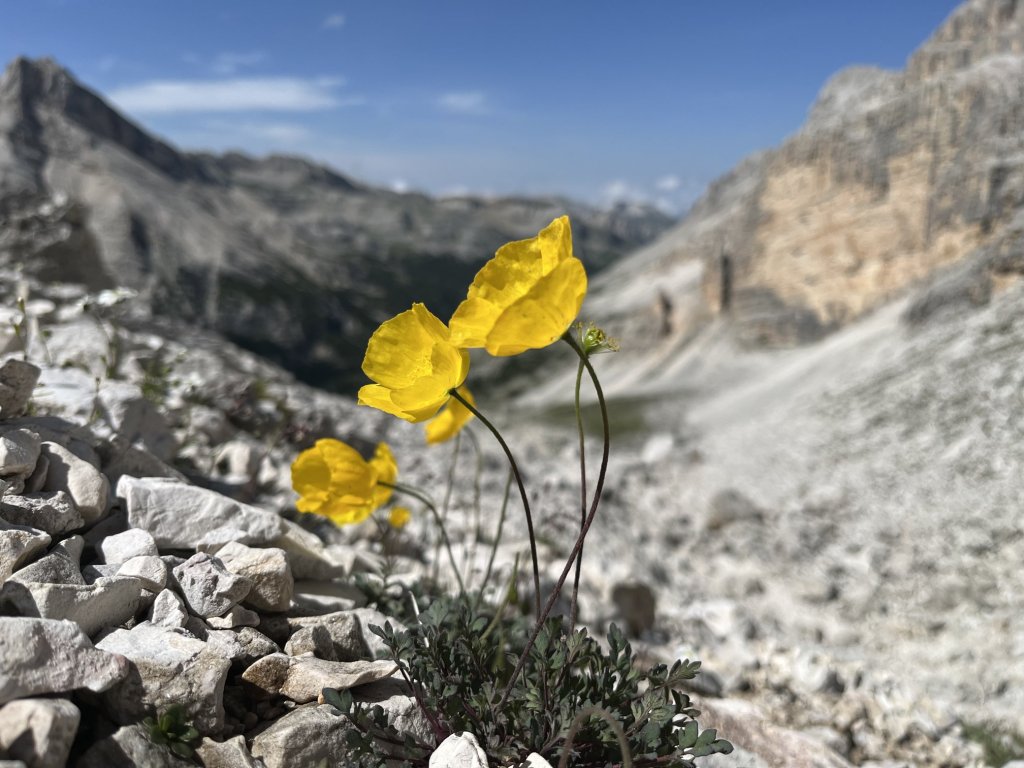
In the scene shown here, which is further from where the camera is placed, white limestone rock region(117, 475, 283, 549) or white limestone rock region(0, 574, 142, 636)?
white limestone rock region(117, 475, 283, 549)

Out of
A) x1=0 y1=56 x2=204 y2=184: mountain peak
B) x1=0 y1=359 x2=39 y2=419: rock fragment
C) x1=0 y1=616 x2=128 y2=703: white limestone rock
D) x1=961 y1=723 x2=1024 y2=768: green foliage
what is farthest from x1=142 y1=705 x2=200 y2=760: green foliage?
x1=0 y1=56 x2=204 y2=184: mountain peak

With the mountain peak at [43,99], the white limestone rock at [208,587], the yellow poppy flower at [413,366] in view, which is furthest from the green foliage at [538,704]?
the mountain peak at [43,99]

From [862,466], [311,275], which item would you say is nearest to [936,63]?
[862,466]

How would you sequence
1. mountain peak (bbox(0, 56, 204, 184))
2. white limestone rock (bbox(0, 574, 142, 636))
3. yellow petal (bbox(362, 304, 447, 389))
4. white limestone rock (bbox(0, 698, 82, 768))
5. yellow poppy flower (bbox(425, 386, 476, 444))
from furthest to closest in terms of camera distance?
mountain peak (bbox(0, 56, 204, 184)), yellow poppy flower (bbox(425, 386, 476, 444)), yellow petal (bbox(362, 304, 447, 389)), white limestone rock (bbox(0, 574, 142, 636)), white limestone rock (bbox(0, 698, 82, 768))

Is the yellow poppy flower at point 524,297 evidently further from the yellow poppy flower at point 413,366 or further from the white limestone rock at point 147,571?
the white limestone rock at point 147,571

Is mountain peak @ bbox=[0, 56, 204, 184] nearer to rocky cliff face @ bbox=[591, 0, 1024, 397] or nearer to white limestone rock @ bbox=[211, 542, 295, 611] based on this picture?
rocky cliff face @ bbox=[591, 0, 1024, 397]

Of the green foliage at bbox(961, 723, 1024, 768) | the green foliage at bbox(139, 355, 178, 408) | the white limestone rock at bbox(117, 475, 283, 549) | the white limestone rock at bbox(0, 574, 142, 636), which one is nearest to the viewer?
the white limestone rock at bbox(0, 574, 142, 636)

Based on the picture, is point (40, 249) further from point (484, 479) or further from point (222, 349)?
point (484, 479)
